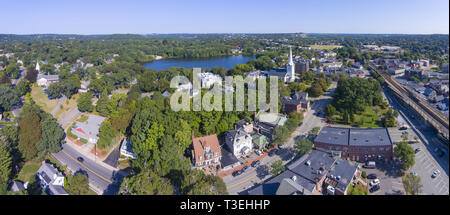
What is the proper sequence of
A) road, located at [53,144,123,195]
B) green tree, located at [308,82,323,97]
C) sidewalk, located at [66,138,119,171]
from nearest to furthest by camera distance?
road, located at [53,144,123,195]
sidewalk, located at [66,138,119,171]
green tree, located at [308,82,323,97]

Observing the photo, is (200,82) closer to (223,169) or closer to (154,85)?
(154,85)

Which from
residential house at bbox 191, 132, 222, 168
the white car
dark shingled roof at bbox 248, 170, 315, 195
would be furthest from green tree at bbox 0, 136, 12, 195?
the white car

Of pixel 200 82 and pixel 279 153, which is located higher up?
pixel 200 82

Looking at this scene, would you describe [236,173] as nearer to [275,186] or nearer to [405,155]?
[275,186]

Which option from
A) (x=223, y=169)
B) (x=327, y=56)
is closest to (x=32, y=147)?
(x=223, y=169)

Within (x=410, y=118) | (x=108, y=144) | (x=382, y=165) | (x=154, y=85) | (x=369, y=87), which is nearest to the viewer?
(x=382, y=165)

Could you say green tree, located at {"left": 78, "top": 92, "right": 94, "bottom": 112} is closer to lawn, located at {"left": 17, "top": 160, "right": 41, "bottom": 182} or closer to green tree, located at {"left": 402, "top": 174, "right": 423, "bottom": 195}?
lawn, located at {"left": 17, "top": 160, "right": 41, "bottom": 182}
